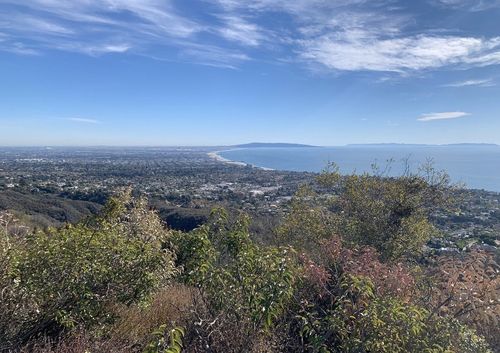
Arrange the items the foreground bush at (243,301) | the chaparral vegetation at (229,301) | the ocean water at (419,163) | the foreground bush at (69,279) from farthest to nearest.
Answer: the ocean water at (419,163) < the foreground bush at (69,279) < the foreground bush at (243,301) < the chaparral vegetation at (229,301)

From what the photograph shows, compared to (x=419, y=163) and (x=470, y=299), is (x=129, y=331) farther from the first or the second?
(x=419, y=163)

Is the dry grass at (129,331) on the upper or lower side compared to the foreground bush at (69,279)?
lower

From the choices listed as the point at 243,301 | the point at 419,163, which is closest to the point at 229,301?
the point at 243,301

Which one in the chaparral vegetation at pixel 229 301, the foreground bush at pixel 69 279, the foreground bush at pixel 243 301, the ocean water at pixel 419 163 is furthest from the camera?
the ocean water at pixel 419 163

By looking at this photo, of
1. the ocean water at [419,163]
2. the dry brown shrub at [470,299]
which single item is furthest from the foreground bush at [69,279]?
the ocean water at [419,163]

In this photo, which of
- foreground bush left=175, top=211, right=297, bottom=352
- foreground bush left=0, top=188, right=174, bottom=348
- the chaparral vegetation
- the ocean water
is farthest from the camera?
the ocean water

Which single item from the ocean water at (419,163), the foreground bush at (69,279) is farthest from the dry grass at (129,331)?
the ocean water at (419,163)

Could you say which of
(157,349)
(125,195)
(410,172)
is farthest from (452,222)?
(157,349)

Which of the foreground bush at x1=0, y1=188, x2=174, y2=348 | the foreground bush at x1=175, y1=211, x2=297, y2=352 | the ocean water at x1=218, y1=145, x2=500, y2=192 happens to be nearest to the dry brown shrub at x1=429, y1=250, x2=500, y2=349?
the foreground bush at x1=175, y1=211, x2=297, y2=352

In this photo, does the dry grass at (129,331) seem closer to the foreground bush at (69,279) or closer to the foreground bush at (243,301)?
the foreground bush at (69,279)

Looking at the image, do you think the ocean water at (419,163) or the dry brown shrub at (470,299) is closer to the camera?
the dry brown shrub at (470,299)

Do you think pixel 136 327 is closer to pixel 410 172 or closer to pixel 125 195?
pixel 125 195

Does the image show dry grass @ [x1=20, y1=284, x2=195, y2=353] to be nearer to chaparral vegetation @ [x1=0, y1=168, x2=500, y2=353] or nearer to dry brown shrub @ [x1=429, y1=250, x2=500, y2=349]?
chaparral vegetation @ [x1=0, y1=168, x2=500, y2=353]

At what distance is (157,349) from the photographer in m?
2.43
